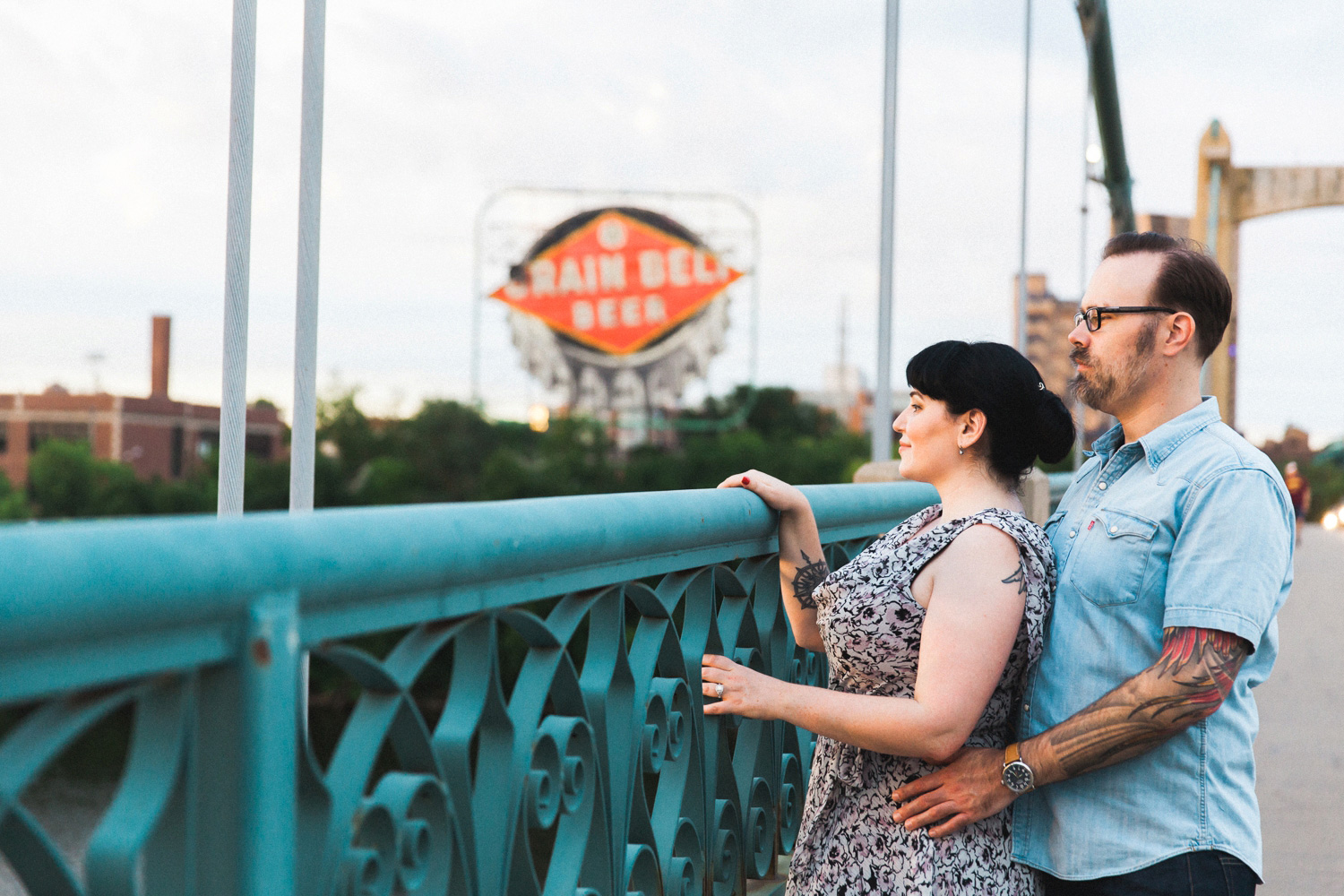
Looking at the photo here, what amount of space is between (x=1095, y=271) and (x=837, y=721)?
861mm

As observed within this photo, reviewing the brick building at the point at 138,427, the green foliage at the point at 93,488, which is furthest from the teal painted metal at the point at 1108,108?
the brick building at the point at 138,427

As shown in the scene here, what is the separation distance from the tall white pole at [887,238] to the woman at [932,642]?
17.4 ft

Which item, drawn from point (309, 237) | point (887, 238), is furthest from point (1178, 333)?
point (887, 238)

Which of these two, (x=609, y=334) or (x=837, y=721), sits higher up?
(x=609, y=334)

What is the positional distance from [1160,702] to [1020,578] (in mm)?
260

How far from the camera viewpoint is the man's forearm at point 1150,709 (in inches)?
67.9

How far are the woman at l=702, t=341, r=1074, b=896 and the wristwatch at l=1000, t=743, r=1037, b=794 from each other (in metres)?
0.08

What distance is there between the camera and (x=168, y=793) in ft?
2.82

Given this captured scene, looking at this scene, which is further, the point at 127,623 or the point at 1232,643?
the point at 1232,643

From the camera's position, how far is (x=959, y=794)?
1.89 metres

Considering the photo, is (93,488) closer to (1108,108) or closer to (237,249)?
(1108,108)

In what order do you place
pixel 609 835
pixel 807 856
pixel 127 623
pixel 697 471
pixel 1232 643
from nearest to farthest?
pixel 127 623
pixel 609 835
pixel 1232 643
pixel 807 856
pixel 697 471

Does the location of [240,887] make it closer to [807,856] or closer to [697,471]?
[807,856]

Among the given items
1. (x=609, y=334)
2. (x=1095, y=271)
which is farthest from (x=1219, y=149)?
(x=1095, y=271)
